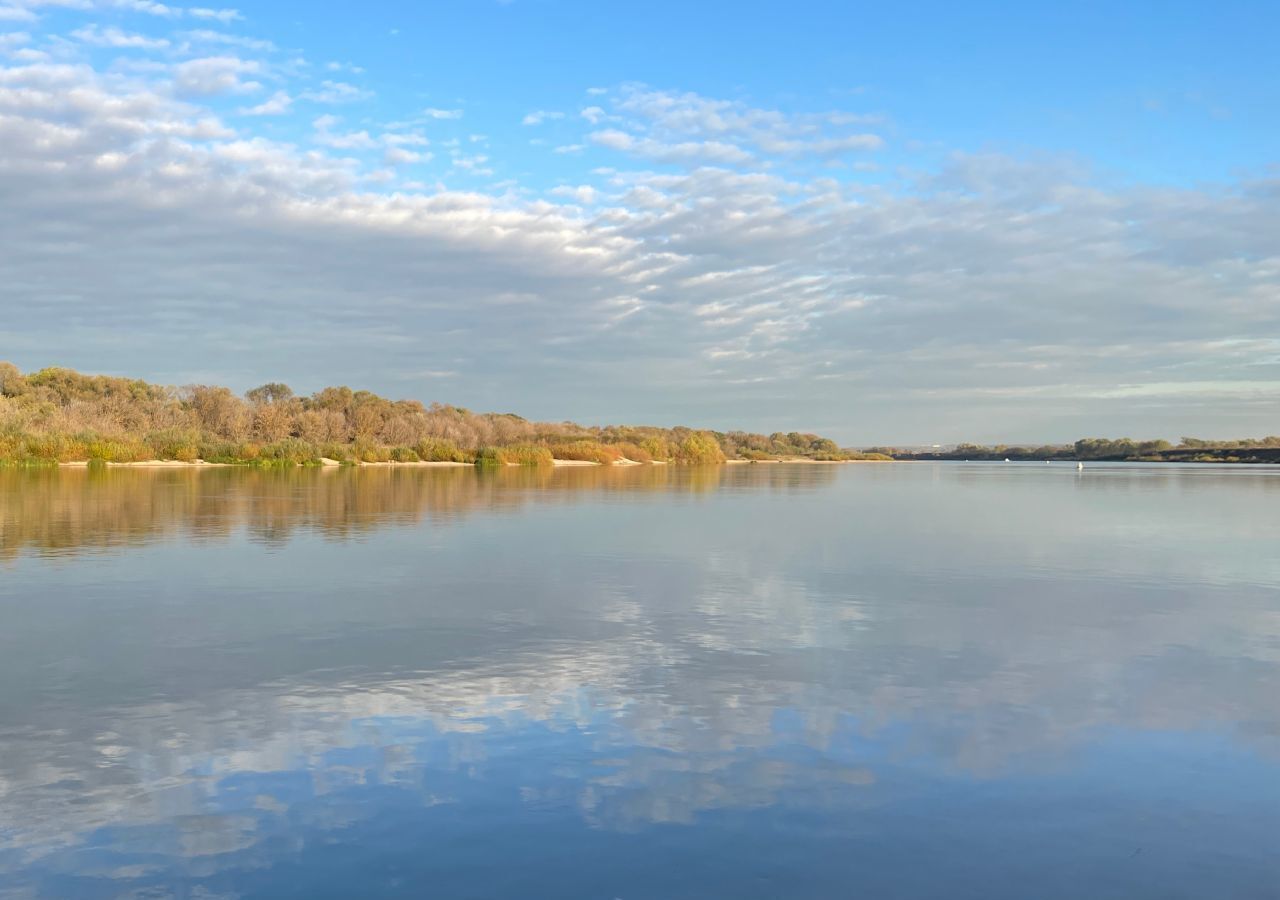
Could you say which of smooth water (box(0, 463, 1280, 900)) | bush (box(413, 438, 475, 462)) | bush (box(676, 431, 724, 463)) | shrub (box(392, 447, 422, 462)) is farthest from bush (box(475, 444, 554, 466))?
smooth water (box(0, 463, 1280, 900))

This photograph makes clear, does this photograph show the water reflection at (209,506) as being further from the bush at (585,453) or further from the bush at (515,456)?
the bush at (585,453)

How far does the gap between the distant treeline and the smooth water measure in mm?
53809

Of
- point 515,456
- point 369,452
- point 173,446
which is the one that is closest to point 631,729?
point 173,446

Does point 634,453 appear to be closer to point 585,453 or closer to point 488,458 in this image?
point 585,453

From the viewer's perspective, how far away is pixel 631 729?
6.53m

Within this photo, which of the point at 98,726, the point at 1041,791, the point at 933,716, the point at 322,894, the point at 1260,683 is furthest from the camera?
the point at 1260,683

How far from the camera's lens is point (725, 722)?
6727 mm

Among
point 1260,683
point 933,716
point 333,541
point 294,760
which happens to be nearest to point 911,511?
point 333,541

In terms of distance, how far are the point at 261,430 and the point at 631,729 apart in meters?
89.5

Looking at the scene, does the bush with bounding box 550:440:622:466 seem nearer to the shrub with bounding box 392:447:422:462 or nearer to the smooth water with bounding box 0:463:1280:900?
the shrub with bounding box 392:447:422:462

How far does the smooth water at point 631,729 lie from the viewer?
4.48m

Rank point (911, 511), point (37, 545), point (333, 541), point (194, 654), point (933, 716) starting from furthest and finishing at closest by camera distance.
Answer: point (911, 511) → point (333, 541) → point (37, 545) → point (194, 654) → point (933, 716)

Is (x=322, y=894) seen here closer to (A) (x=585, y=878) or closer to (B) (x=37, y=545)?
(A) (x=585, y=878)

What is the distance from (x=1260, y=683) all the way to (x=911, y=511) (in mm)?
21659
